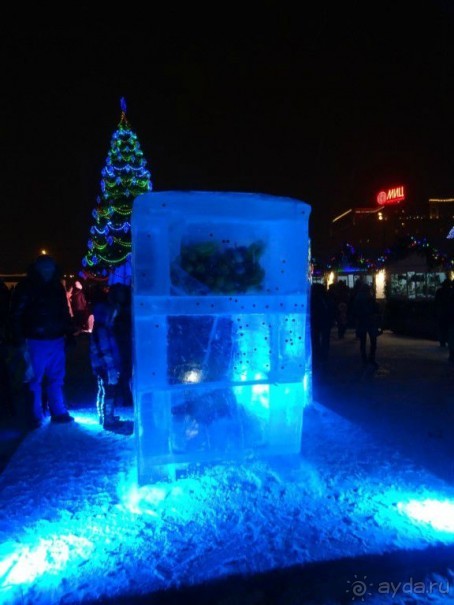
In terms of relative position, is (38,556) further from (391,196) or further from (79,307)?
(391,196)

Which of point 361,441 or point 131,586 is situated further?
point 361,441

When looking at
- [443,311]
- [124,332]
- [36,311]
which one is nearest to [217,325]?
[124,332]

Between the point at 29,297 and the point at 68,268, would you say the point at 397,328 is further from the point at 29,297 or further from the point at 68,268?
the point at 68,268

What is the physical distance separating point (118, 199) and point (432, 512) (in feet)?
71.4

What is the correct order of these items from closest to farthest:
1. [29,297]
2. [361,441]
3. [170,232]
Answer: [170,232] → [361,441] → [29,297]

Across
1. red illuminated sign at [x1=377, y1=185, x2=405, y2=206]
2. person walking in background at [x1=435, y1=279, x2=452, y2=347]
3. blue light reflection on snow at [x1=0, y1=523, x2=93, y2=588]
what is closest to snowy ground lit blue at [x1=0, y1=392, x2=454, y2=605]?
blue light reflection on snow at [x1=0, y1=523, x2=93, y2=588]

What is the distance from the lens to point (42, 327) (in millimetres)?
5379

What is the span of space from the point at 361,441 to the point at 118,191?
2040 centimetres

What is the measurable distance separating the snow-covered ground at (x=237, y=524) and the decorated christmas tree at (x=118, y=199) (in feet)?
59.5

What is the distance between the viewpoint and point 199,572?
2.70 m

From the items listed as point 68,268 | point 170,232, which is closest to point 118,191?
point 170,232

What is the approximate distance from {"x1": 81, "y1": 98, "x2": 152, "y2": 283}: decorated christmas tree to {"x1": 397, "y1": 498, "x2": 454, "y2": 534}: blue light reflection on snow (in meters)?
19.5

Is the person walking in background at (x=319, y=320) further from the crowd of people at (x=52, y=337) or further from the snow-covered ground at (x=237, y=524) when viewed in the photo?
the crowd of people at (x=52, y=337)

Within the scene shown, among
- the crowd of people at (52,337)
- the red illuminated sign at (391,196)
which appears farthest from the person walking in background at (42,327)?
the red illuminated sign at (391,196)
